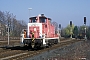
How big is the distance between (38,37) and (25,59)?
10914mm

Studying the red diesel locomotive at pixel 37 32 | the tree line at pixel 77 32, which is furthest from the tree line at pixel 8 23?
the red diesel locomotive at pixel 37 32

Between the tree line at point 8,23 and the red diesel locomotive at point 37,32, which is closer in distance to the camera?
the red diesel locomotive at point 37,32

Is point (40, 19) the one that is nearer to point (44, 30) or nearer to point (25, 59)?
point (44, 30)

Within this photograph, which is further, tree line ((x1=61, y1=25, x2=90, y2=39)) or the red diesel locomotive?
tree line ((x1=61, y1=25, x2=90, y2=39))

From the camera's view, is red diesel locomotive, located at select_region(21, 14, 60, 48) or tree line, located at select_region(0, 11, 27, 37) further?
tree line, located at select_region(0, 11, 27, 37)

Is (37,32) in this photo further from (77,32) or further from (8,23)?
(77,32)

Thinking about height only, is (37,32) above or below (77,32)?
below

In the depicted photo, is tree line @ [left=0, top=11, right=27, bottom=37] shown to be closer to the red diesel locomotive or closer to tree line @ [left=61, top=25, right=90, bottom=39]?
tree line @ [left=61, top=25, right=90, bottom=39]

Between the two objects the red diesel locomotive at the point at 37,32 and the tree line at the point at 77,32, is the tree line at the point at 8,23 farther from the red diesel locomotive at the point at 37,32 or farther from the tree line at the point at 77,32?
the red diesel locomotive at the point at 37,32

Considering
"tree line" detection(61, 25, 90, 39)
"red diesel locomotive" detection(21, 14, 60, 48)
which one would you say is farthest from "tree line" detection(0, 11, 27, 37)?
"red diesel locomotive" detection(21, 14, 60, 48)

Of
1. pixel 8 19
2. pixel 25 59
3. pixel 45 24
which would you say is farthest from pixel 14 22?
pixel 25 59

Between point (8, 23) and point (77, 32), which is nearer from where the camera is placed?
point (8, 23)

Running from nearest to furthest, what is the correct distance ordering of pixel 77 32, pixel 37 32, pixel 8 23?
pixel 37 32, pixel 8 23, pixel 77 32

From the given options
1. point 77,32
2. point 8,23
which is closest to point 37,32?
point 8,23
